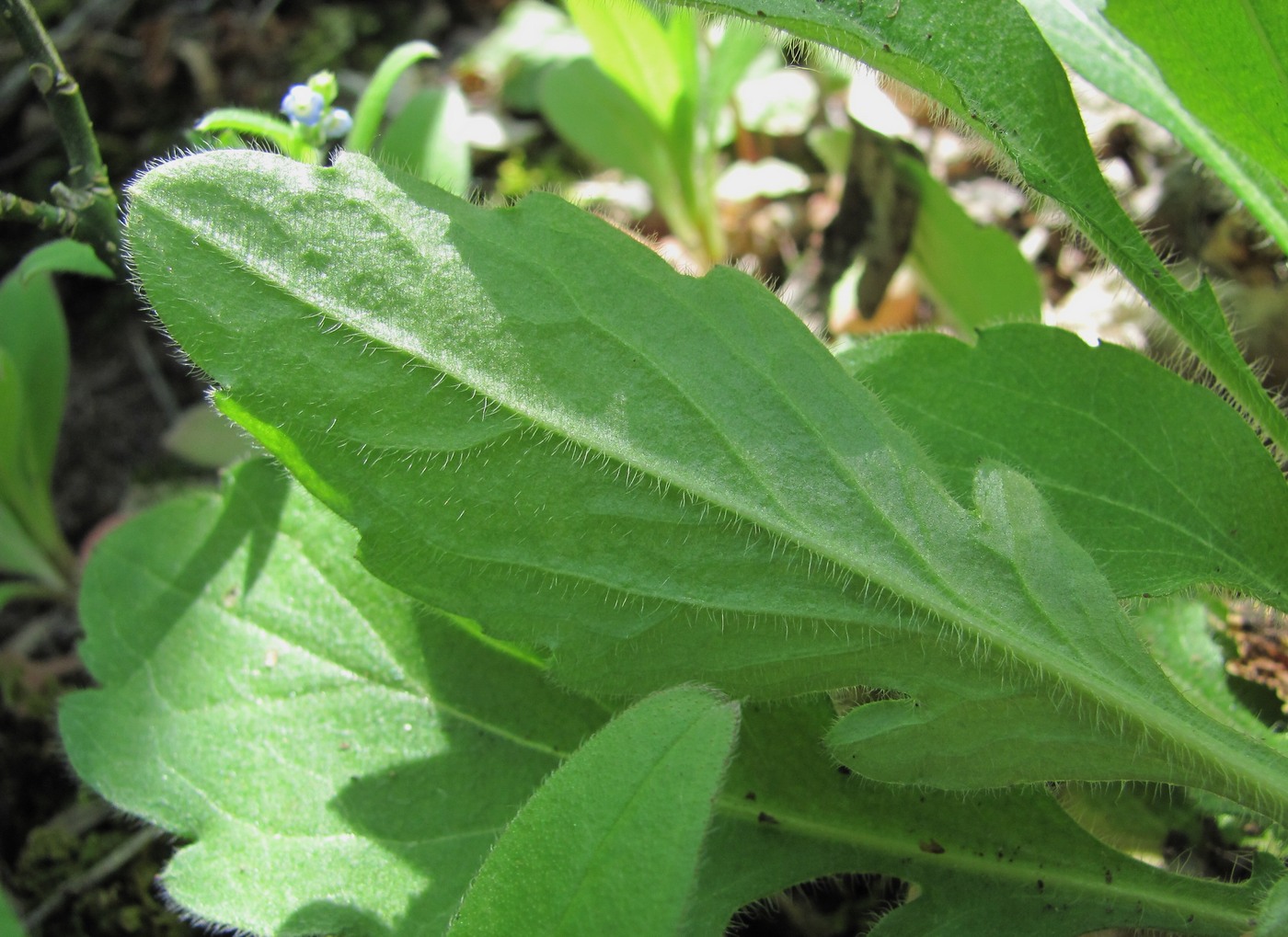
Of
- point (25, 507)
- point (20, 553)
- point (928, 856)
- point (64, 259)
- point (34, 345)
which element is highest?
point (64, 259)

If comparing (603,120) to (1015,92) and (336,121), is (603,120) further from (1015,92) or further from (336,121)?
(1015,92)

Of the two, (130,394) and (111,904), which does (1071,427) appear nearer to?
(111,904)

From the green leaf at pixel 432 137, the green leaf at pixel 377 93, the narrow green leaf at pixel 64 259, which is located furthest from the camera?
the green leaf at pixel 432 137

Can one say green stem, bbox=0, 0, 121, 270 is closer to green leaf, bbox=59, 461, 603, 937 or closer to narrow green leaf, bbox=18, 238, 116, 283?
narrow green leaf, bbox=18, 238, 116, 283

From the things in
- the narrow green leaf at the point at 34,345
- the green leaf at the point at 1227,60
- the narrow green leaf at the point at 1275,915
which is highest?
the green leaf at the point at 1227,60

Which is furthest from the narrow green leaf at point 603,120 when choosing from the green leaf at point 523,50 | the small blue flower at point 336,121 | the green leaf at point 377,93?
the small blue flower at point 336,121

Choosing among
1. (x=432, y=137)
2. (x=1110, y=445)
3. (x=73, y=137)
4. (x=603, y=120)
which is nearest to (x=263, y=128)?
(x=73, y=137)

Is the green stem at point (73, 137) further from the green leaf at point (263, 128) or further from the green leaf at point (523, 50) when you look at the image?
the green leaf at point (523, 50)
